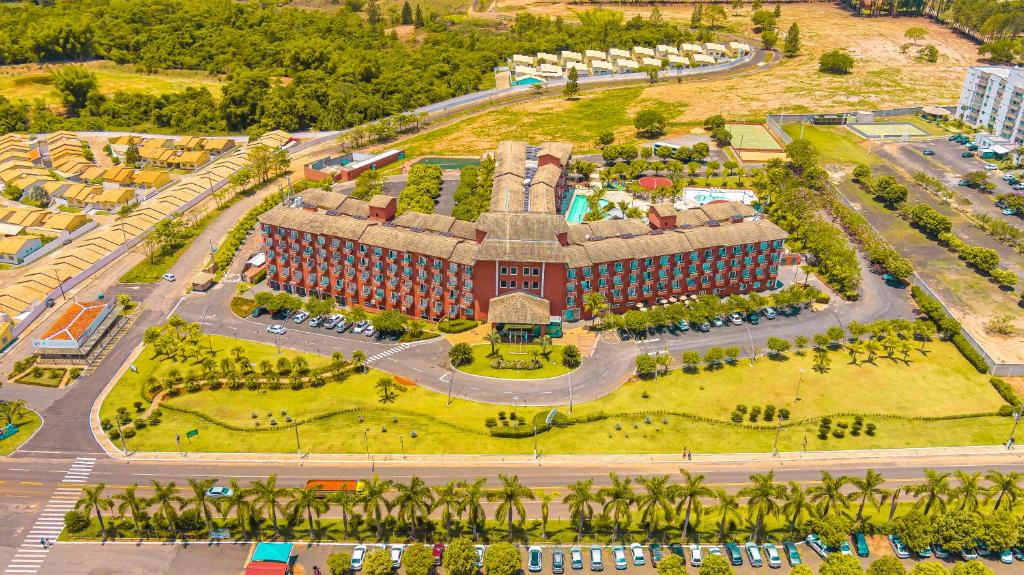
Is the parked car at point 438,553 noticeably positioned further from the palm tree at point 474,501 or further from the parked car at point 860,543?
the parked car at point 860,543

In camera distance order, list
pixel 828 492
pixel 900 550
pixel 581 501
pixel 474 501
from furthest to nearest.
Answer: pixel 900 550
pixel 828 492
pixel 581 501
pixel 474 501

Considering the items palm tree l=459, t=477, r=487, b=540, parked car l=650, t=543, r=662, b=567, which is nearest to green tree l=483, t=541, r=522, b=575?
palm tree l=459, t=477, r=487, b=540

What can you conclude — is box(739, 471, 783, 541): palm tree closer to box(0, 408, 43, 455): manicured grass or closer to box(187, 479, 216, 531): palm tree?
box(187, 479, 216, 531): palm tree

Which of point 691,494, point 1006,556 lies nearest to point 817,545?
point 691,494

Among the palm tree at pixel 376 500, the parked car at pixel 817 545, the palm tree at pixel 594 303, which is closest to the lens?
the palm tree at pixel 376 500

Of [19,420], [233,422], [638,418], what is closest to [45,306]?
[19,420]

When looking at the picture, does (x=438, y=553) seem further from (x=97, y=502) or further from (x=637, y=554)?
(x=97, y=502)

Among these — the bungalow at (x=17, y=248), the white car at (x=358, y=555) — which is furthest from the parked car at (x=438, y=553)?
the bungalow at (x=17, y=248)
